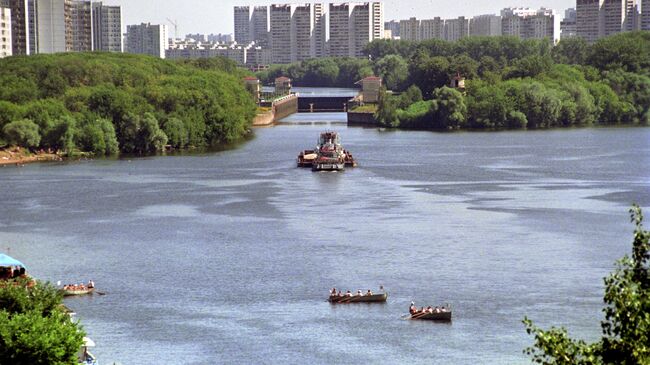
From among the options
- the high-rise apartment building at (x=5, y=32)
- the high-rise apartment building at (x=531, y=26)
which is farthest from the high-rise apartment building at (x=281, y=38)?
the high-rise apartment building at (x=5, y=32)

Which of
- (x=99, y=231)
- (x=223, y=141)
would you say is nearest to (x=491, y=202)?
(x=99, y=231)

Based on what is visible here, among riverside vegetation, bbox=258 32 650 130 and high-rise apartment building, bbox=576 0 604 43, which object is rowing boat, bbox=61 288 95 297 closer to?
riverside vegetation, bbox=258 32 650 130

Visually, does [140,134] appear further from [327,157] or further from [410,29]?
[410,29]

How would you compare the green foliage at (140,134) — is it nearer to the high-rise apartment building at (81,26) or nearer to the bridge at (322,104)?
the bridge at (322,104)

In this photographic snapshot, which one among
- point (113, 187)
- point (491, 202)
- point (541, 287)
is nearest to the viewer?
point (541, 287)

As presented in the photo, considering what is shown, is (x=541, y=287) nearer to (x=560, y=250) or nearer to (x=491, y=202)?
(x=560, y=250)

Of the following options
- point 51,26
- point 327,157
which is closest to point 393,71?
point 51,26
